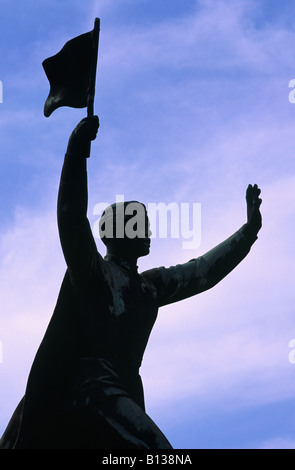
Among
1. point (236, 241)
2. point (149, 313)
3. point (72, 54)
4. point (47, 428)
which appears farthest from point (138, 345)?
point (72, 54)

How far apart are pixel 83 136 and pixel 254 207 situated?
2151mm

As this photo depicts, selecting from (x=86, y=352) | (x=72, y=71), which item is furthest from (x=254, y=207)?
(x=86, y=352)

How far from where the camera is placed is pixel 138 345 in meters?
7.98

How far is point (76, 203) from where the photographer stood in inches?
308

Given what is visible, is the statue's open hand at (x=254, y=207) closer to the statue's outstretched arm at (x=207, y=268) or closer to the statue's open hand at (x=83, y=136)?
the statue's outstretched arm at (x=207, y=268)

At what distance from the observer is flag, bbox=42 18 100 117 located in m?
8.62

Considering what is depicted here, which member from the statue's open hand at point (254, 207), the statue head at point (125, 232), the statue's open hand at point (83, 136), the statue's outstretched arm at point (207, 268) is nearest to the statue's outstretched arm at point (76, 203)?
the statue's open hand at point (83, 136)

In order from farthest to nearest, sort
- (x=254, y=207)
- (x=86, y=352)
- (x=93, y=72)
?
(x=254, y=207) → (x=93, y=72) → (x=86, y=352)

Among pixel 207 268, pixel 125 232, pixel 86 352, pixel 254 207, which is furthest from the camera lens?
pixel 254 207

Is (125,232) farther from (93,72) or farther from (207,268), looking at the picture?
(93,72)

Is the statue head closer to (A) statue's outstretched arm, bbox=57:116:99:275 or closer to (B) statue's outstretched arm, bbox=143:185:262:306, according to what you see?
(B) statue's outstretched arm, bbox=143:185:262:306
